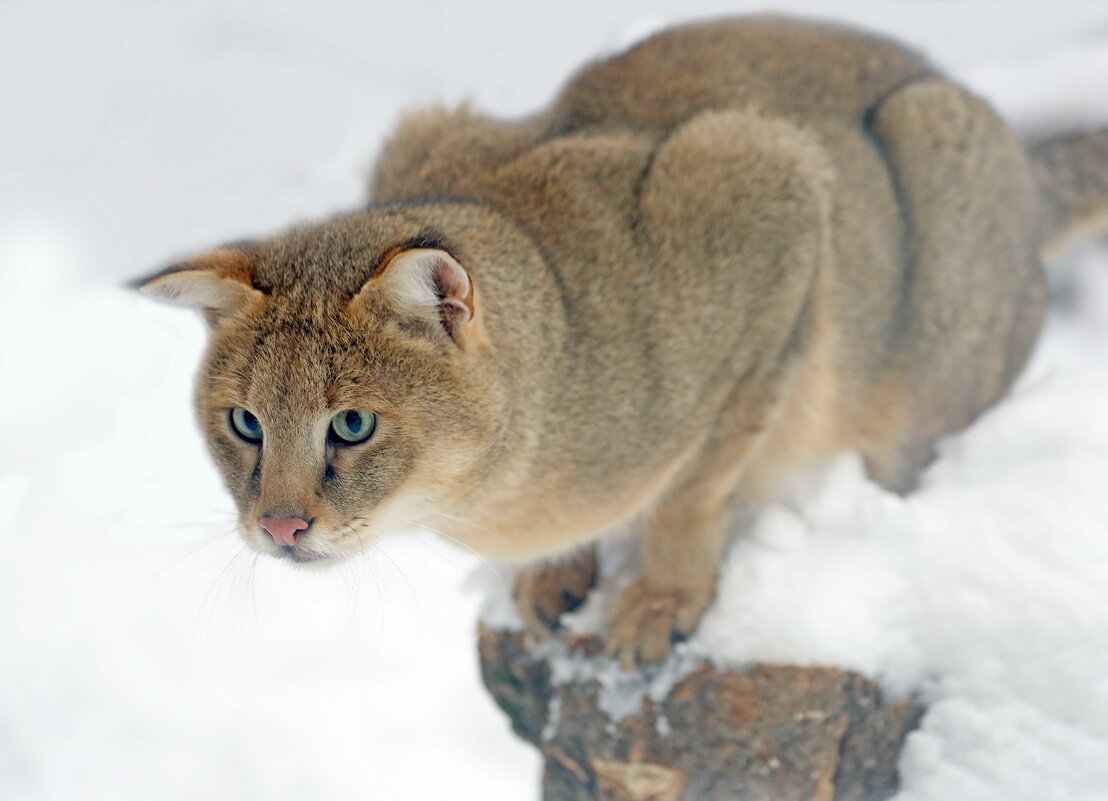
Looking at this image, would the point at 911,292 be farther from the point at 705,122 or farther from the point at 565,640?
the point at 565,640

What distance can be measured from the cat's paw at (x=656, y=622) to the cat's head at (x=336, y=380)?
98cm

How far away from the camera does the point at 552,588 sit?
3500 millimetres

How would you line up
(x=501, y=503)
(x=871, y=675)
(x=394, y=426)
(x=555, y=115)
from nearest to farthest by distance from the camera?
(x=394, y=426), (x=501, y=503), (x=871, y=675), (x=555, y=115)

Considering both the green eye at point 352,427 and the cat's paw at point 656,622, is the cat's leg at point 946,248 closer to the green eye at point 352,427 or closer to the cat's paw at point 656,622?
the cat's paw at point 656,622

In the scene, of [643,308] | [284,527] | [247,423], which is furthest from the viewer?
[643,308]

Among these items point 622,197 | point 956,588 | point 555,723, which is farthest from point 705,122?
point 555,723

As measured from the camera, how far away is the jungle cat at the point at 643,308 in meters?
2.35

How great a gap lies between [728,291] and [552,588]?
1103 millimetres

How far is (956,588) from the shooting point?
125 inches

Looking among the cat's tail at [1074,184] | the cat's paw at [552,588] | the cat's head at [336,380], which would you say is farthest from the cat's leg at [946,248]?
the cat's head at [336,380]

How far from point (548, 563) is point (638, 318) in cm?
93

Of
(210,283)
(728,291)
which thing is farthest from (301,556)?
(728,291)

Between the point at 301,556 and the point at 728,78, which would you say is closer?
the point at 301,556

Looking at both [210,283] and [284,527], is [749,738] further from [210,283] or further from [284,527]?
[210,283]
